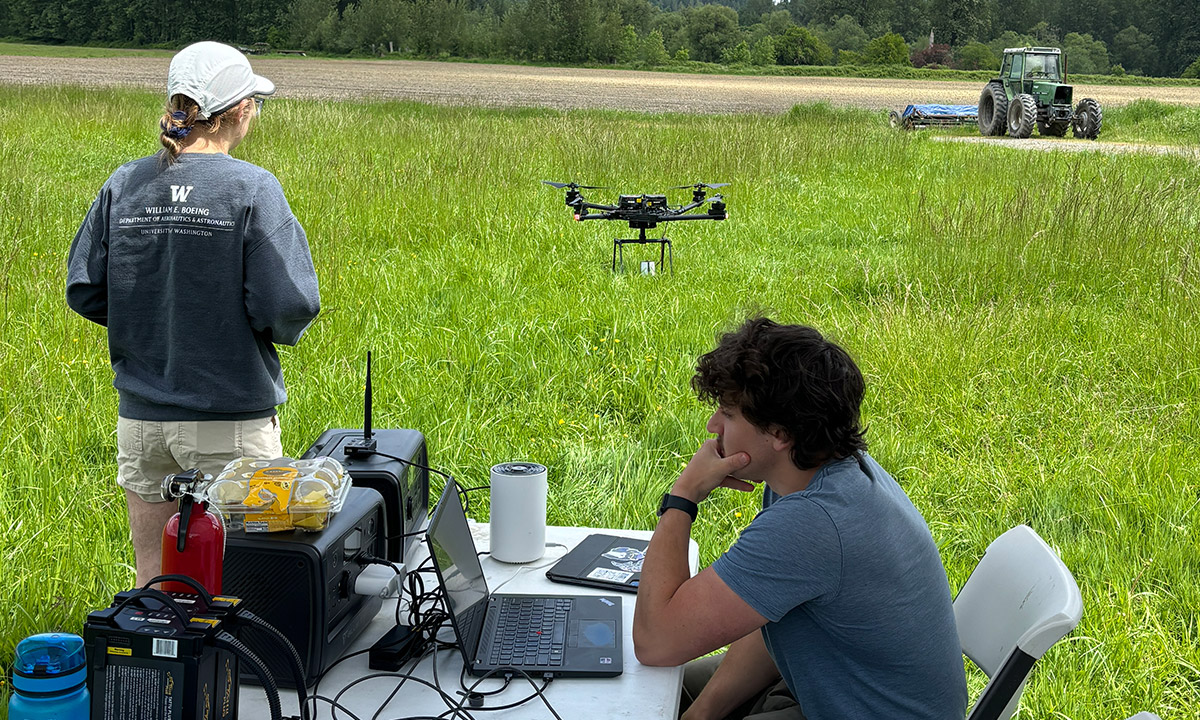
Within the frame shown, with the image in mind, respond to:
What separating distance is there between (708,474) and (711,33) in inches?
2942

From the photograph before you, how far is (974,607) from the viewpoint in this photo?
2275 mm

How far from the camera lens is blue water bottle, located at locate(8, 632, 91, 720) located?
1.42 metres

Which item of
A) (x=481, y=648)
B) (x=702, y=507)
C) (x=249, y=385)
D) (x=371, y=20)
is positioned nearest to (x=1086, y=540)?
(x=702, y=507)

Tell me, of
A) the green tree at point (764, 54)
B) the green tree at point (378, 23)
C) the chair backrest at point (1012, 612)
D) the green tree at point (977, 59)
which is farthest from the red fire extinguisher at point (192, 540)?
the green tree at point (977, 59)

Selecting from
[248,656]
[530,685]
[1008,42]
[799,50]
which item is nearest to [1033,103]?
[530,685]

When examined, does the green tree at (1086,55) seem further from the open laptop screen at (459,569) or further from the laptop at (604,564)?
the open laptop screen at (459,569)

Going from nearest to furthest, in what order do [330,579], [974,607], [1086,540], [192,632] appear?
[192,632], [330,579], [974,607], [1086,540]

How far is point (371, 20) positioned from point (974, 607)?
2519 inches

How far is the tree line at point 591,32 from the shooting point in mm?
61625

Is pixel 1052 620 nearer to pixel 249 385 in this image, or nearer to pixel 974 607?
pixel 974 607

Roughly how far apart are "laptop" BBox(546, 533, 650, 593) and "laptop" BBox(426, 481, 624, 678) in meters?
0.08

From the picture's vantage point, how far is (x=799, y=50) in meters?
67.4

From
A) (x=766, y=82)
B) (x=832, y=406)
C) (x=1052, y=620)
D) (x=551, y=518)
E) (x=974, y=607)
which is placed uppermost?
(x=766, y=82)

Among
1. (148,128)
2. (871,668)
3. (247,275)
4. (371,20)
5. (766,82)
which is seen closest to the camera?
(871,668)
